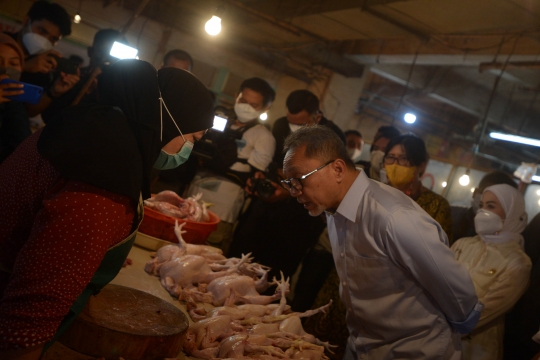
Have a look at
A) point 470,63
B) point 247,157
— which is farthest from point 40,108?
point 470,63

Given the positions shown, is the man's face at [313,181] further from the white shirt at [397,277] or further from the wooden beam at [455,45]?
the wooden beam at [455,45]

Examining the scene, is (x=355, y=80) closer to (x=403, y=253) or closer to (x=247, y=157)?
(x=247, y=157)

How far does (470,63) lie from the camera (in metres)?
6.65

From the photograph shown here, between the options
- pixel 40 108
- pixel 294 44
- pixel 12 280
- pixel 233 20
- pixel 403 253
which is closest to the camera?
pixel 12 280

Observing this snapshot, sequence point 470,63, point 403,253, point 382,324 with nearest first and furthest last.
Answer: point 403,253 → point 382,324 → point 470,63

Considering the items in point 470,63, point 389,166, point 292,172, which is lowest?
point 292,172

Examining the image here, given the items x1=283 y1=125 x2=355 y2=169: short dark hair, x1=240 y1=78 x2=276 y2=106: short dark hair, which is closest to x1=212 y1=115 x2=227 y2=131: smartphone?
x1=240 y1=78 x2=276 y2=106: short dark hair

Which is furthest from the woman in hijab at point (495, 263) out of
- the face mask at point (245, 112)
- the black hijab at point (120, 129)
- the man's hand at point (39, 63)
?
the man's hand at point (39, 63)

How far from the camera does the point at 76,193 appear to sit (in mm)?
1266

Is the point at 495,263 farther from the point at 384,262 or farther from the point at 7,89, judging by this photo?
the point at 7,89

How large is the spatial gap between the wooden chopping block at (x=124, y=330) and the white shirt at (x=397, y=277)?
0.87 m

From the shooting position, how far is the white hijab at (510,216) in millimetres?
3490

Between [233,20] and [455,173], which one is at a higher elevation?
[233,20]

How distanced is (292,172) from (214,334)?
840mm
